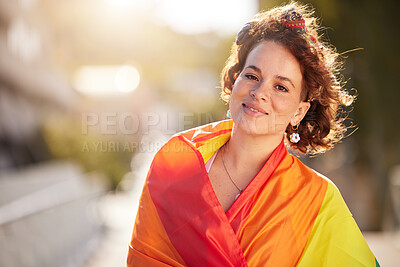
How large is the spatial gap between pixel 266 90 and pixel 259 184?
46 centimetres

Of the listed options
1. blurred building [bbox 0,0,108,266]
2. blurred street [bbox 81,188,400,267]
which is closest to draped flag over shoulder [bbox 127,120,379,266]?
blurred building [bbox 0,0,108,266]

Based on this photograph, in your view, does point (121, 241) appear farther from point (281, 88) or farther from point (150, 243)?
point (281, 88)

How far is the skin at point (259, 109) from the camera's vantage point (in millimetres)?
2115

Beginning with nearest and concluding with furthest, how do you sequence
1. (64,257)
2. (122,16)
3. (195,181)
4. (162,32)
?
(195,181) < (64,257) < (122,16) < (162,32)

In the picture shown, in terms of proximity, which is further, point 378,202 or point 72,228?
point 378,202

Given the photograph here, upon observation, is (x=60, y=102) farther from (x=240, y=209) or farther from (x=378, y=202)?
(x=240, y=209)

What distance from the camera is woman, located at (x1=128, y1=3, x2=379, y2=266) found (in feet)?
6.54

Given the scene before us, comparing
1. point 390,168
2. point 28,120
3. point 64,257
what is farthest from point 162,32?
A: point 64,257

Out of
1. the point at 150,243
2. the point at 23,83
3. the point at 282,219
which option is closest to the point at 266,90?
the point at 282,219

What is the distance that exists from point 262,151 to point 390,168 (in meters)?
8.16

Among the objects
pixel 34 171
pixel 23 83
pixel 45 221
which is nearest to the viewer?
pixel 45 221

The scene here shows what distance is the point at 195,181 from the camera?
2.18 metres

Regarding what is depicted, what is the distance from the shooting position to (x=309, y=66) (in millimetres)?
2207

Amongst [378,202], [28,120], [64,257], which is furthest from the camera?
[28,120]
